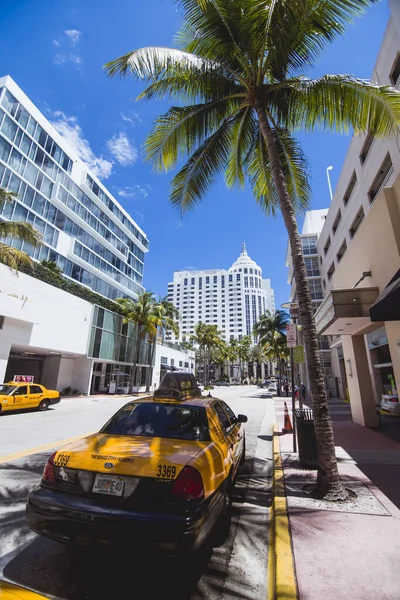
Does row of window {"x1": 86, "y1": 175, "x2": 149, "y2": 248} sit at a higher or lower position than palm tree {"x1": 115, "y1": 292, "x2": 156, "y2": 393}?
higher

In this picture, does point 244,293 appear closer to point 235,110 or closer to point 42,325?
point 42,325

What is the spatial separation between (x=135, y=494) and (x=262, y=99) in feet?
25.5

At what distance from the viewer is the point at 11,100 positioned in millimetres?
33219

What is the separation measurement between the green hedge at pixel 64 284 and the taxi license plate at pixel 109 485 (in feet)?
68.8

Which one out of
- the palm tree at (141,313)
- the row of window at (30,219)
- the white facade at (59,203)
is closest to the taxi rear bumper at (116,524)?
the row of window at (30,219)

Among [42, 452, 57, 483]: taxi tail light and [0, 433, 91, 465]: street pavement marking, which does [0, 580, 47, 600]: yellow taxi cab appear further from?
[0, 433, 91, 465]: street pavement marking

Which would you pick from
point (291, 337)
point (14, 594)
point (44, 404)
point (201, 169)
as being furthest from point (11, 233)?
point (14, 594)

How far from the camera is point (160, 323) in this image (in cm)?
3688

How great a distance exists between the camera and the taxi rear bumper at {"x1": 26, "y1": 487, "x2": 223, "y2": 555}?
8.02 feet

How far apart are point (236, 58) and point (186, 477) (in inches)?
328

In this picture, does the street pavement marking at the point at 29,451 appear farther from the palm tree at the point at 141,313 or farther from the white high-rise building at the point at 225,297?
the white high-rise building at the point at 225,297

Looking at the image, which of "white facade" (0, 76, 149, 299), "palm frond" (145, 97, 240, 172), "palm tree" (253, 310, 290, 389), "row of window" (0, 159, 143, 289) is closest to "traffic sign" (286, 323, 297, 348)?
"palm frond" (145, 97, 240, 172)

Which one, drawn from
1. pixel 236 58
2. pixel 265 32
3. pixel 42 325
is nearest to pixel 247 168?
pixel 236 58

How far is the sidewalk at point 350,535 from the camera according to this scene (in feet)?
8.70
